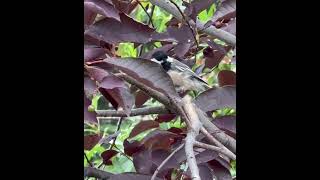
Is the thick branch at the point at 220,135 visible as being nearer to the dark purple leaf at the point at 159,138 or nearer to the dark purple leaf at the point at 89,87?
the dark purple leaf at the point at 159,138

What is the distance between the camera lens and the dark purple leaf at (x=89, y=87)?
0.89 metres

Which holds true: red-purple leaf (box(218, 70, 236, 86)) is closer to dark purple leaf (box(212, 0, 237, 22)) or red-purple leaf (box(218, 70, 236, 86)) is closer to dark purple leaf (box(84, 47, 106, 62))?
dark purple leaf (box(212, 0, 237, 22))

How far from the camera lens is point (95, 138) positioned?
3.93ft

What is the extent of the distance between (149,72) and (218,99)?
10.2 inches

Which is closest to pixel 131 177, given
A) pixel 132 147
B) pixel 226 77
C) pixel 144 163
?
pixel 144 163

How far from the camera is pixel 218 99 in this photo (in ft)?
3.54

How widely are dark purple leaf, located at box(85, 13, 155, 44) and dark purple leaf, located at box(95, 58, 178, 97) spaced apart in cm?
15

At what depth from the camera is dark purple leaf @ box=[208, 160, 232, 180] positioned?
3.59 feet

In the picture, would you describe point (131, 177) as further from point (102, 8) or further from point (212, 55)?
point (212, 55)

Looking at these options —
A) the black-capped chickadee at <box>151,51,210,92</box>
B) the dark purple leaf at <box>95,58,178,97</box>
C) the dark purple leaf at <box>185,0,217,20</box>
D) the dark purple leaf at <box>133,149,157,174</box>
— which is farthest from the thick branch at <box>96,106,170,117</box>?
the black-capped chickadee at <box>151,51,210,92</box>

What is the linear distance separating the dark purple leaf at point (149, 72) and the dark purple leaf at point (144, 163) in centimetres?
26

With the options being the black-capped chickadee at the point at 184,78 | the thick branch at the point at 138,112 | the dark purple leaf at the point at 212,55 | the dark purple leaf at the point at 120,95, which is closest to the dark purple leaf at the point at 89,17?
the dark purple leaf at the point at 120,95
